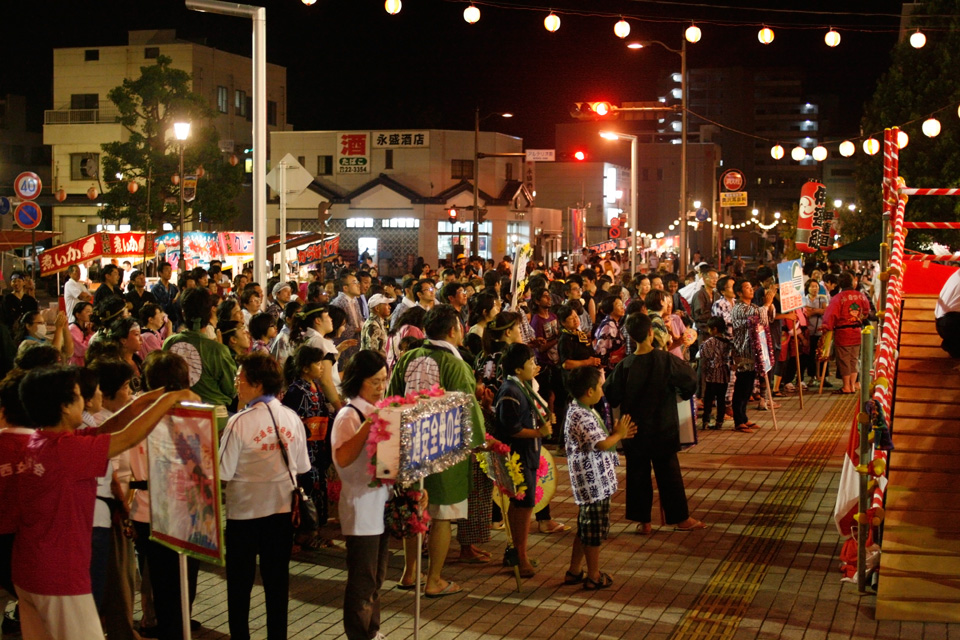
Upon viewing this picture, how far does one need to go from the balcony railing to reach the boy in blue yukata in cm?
A: 5497

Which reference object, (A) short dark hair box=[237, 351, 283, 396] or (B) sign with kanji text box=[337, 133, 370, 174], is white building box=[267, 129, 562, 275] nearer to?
(B) sign with kanji text box=[337, 133, 370, 174]

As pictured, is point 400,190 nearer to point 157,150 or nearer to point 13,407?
point 157,150

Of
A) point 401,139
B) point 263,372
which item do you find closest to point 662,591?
point 263,372

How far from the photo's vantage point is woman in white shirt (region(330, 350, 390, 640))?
18.5ft

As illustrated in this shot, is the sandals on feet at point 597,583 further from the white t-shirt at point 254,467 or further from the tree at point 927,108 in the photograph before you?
the tree at point 927,108

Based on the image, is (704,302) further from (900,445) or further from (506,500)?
(506,500)

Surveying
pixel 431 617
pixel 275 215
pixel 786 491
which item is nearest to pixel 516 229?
pixel 275 215

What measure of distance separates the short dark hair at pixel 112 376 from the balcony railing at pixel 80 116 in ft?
180

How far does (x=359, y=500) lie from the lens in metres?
5.69

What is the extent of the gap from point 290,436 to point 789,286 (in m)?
10.4

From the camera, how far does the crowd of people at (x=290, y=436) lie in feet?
15.0

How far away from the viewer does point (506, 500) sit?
292 inches

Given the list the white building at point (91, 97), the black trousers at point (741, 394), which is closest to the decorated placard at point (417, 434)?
the black trousers at point (741, 394)

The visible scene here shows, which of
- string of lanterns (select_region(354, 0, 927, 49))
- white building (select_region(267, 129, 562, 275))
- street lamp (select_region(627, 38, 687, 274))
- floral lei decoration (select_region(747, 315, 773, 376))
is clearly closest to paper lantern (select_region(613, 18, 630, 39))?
string of lanterns (select_region(354, 0, 927, 49))
